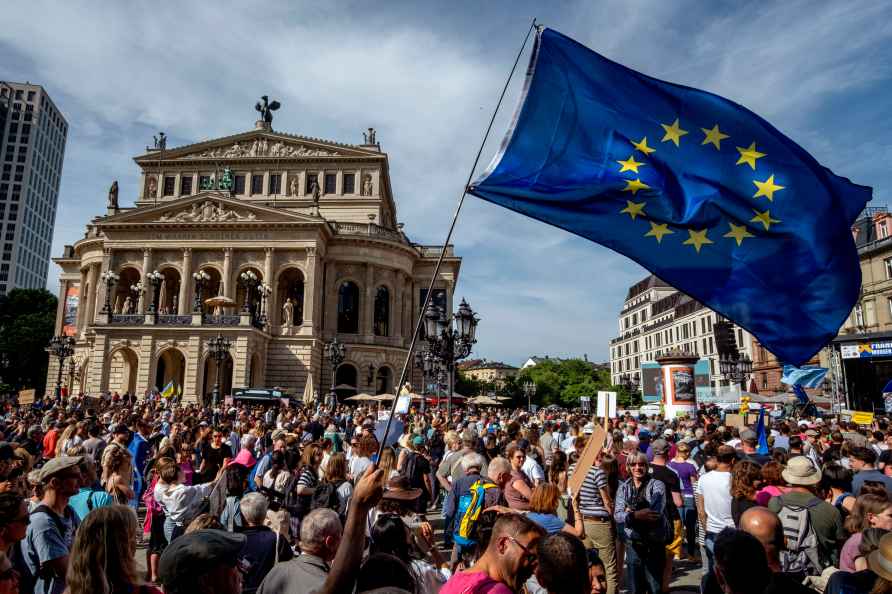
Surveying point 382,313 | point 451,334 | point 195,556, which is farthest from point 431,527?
point 382,313

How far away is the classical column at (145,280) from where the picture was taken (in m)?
42.9

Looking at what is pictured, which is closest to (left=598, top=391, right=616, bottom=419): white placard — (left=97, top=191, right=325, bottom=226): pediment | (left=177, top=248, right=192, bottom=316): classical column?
(left=97, top=191, right=325, bottom=226): pediment

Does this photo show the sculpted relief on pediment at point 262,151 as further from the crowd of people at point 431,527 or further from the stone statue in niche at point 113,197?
the crowd of people at point 431,527

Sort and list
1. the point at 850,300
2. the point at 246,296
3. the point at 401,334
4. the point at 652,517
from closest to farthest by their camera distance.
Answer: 1. the point at 850,300
2. the point at 652,517
3. the point at 246,296
4. the point at 401,334

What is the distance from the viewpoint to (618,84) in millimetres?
6219

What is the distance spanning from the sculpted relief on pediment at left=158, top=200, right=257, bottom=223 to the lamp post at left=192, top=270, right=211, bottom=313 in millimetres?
3999

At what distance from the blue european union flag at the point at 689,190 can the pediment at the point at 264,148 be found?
49300 millimetres

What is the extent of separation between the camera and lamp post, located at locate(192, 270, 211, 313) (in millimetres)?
40312

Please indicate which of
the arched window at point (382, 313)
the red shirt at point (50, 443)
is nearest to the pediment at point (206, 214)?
the arched window at point (382, 313)

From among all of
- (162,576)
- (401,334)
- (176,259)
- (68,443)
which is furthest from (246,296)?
(162,576)

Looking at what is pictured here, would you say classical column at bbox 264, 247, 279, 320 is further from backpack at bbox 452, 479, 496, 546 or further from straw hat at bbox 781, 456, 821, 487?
straw hat at bbox 781, 456, 821, 487

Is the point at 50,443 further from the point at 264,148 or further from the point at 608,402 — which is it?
the point at 264,148

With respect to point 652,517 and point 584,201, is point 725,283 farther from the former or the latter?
point 652,517

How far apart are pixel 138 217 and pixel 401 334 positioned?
847 inches
